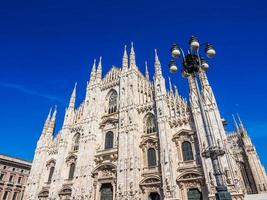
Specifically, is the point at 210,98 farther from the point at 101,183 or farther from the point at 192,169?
the point at 101,183

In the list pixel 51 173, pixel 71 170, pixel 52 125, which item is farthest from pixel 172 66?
pixel 52 125

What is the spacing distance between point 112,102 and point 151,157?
1124cm

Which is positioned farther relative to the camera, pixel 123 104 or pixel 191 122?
pixel 123 104

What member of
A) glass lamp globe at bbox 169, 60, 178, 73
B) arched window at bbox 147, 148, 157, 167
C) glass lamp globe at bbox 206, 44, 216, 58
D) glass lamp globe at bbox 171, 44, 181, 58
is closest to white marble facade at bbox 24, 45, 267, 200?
arched window at bbox 147, 148, 157, 167

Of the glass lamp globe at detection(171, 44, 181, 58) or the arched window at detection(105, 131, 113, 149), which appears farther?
the arched window at detection(105, 131, 113, 149)

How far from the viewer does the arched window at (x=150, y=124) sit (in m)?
25.0

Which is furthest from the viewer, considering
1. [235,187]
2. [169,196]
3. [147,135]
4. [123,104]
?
[123,104]

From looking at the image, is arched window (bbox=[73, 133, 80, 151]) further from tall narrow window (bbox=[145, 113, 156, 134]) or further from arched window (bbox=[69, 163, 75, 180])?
tall narrow window (bbox=[145, 113, 156, 134])

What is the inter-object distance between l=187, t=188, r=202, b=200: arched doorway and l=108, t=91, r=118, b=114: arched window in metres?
15.0

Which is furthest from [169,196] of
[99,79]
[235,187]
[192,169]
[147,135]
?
[99,79]

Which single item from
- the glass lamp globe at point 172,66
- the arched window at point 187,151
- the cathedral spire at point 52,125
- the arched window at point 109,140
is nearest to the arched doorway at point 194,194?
the arched window at point 187,151

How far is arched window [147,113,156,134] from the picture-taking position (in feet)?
81.9

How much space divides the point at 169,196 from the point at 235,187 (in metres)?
5.81

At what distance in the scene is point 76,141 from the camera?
30.8m
